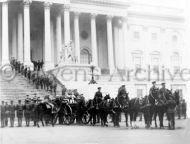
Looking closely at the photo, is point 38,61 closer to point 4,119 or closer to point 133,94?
point 133,94

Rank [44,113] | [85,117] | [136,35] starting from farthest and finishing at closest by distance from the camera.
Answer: [136,35], [85,117], [44,113]

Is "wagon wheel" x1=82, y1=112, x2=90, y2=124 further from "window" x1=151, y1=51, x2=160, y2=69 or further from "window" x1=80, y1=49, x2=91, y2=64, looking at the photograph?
"window" x1=151, y1=51, x2=160, y2=69

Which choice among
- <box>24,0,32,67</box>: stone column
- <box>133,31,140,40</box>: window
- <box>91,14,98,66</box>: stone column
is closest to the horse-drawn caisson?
<box>24,0,32,67</box>: stone column

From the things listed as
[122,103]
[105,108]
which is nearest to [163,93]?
[122,103]

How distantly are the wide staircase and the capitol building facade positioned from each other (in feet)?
13.2

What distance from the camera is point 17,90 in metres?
27.7

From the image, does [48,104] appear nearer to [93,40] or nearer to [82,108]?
[82,108]

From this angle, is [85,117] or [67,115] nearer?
[67,115]

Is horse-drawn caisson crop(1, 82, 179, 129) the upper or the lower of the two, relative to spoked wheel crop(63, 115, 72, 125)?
upper

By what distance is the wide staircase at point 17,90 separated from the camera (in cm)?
2627

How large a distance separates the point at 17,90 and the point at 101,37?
1066 inches

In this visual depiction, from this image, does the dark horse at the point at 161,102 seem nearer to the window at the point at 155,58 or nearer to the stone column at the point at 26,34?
the stone column at the point at 26,34

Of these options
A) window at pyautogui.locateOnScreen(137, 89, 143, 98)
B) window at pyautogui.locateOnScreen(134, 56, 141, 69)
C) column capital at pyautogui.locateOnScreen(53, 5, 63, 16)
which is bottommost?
window at pyautogui.locateOnScreen(137, 89, 143, 98)

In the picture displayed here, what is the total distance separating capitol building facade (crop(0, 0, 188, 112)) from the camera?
4166 centimetres
